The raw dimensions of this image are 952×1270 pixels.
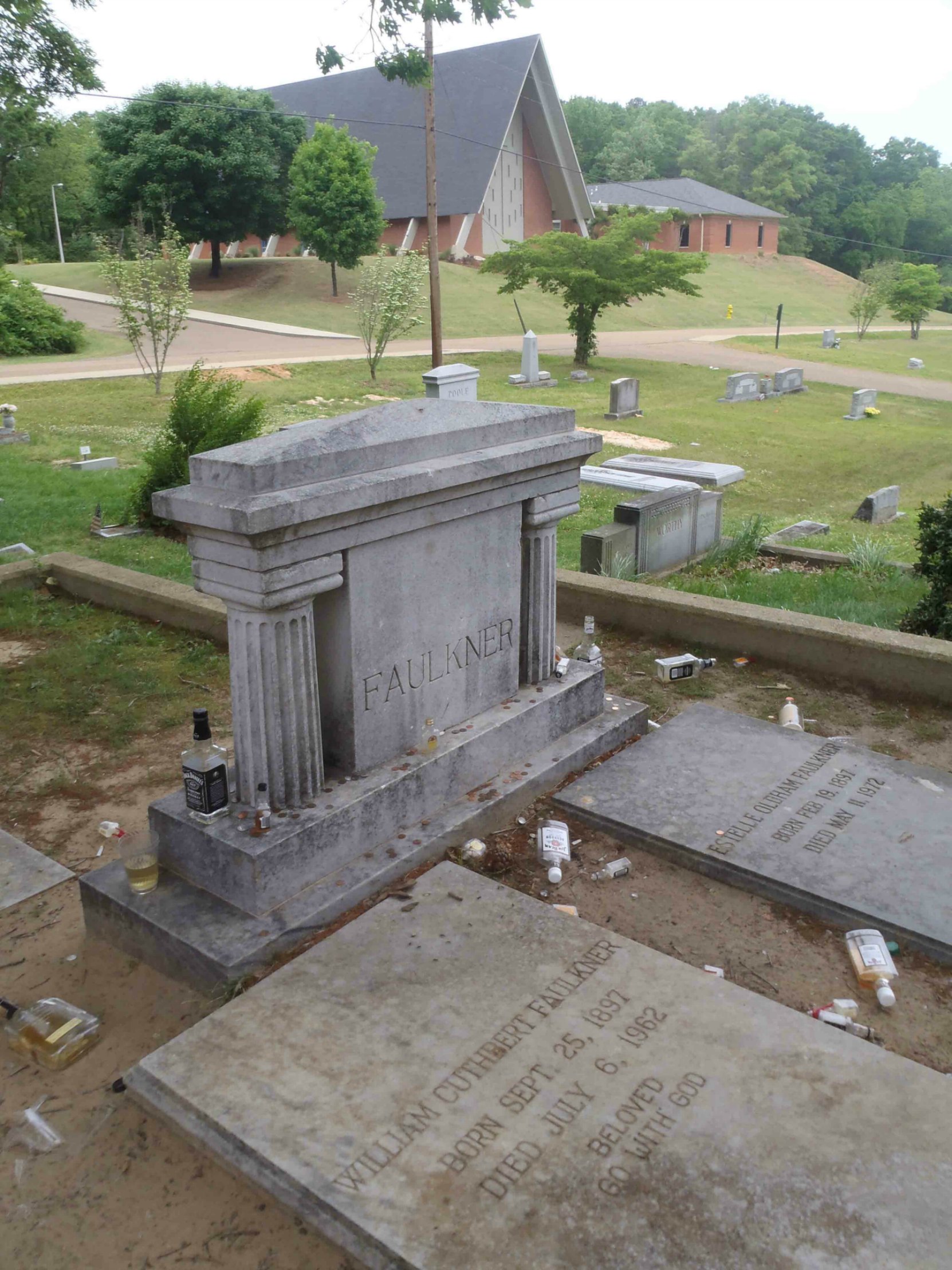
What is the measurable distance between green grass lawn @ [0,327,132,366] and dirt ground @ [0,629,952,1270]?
947 inches

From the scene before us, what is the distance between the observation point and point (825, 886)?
386cm

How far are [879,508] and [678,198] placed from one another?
51.1 meters

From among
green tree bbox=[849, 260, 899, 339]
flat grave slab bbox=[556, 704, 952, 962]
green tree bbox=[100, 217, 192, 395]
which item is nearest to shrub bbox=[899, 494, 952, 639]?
flat grave slab bbox=[556, 704, 952, 962]

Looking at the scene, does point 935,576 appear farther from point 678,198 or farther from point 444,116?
Result: point 678,198

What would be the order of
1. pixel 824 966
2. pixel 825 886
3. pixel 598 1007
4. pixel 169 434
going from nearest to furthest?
pixel 598 1007, pixel 824 966, pixel 825 886, pixel 169 434

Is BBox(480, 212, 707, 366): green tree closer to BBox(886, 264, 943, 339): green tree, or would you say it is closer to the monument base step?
BBox(886, 264, 943, 339): green tree

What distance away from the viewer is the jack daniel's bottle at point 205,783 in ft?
12.1

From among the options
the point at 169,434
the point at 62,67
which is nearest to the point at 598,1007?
the point at 169,434

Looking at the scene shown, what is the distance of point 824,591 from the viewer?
25.6 ft

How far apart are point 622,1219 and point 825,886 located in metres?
1.76

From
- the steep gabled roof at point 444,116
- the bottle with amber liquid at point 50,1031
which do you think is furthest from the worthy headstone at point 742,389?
the steep gabled roof at point 444,116

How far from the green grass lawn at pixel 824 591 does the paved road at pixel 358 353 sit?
18.4m

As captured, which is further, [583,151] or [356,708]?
[583,151]

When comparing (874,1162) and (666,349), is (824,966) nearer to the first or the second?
(874,1162)
